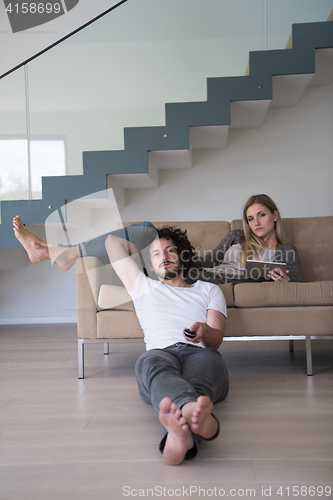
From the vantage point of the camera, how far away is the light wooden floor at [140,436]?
3.15 ft

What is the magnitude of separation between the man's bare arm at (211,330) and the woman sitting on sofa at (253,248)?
2.19 ft

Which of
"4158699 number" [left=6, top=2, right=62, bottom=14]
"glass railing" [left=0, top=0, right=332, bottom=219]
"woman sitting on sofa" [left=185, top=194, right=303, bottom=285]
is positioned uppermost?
"4158699 number" [left=6, top=2, right=62, bottom=14]

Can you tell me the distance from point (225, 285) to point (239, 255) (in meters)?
0.44

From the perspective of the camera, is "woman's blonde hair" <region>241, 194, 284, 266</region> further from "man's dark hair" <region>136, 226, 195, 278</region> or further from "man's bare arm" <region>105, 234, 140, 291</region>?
"man's bare arm" <region>105, 234, 140, 291</region>

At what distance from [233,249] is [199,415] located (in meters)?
1.54

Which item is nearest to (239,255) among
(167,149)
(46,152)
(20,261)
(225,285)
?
(225,285)

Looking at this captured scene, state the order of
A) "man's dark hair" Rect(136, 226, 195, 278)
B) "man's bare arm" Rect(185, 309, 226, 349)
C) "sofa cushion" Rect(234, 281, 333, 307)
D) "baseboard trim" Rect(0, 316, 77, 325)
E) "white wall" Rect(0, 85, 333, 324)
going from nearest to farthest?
1. "man's bare arm" Rect(185, 309, 226, 349)
2. "man's dark hair" Rect(136, 226, 195, 278)
3. "sofa cushion" Rect(234, 281, 333, 307)
4. "white wall" Rect(0, 85, 333, 324)
5. "baseboard trim" Rect(0, 316, 77, 325)

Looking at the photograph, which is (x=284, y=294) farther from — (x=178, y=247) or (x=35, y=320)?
(x=35, y=320)

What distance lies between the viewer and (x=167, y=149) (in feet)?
9.43

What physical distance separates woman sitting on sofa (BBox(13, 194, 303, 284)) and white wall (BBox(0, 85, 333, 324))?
120cm

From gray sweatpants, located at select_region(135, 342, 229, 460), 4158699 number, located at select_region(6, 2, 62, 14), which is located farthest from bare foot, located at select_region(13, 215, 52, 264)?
4158699 number, located at select_region(6, 2, 62, 14)

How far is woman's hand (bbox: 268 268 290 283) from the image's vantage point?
2084mm

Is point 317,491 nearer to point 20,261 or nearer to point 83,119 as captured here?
point 83,119

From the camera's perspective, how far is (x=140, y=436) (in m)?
1.26
